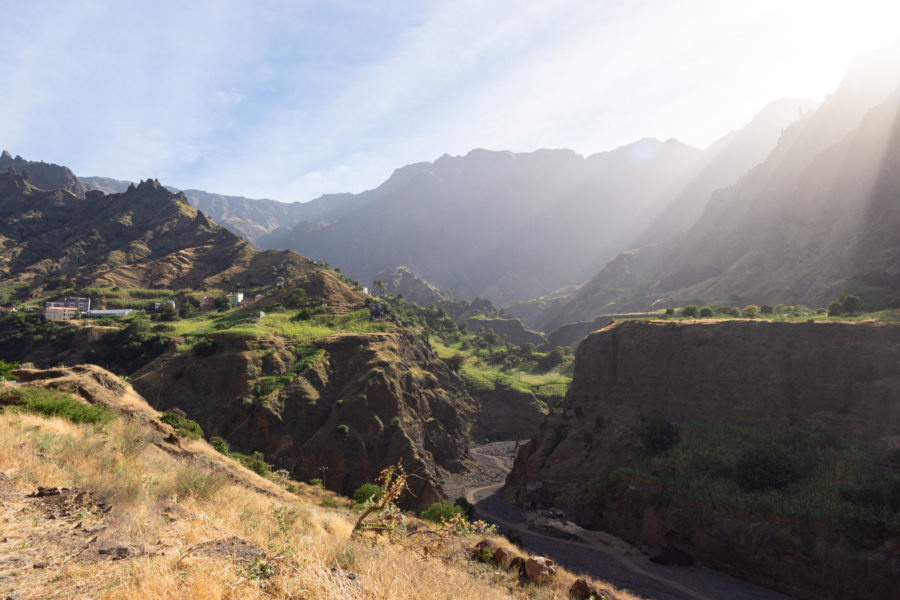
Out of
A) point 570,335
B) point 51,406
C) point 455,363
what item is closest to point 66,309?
point 455,363

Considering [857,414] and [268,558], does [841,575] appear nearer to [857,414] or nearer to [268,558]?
[857,414]

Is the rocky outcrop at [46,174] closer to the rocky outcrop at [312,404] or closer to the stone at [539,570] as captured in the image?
the rocky outcrop at [312,404]

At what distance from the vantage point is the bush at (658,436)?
3331 centimetres

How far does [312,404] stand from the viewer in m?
39.6

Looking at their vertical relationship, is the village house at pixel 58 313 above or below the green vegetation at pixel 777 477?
above

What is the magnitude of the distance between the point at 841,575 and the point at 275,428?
37.8 m

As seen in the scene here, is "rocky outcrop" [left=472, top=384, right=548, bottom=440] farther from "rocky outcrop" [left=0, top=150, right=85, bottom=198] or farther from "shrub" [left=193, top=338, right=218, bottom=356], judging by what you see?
"rocky outcrop" [left=0, top=150, right=85, bottom=198]

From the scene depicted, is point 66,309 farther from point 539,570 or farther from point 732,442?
point 732,442

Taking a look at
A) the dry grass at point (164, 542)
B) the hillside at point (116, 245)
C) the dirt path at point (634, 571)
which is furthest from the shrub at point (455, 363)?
the dry grass at point (164, 542)

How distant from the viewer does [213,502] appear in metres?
8.88

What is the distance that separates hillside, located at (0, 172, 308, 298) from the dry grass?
256 feet

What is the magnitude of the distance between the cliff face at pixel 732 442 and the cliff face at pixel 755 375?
8 centimetres

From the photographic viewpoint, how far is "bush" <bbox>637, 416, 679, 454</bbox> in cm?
3331

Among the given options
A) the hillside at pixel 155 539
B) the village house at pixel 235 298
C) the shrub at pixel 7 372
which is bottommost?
the hillside at pixel 155 539
